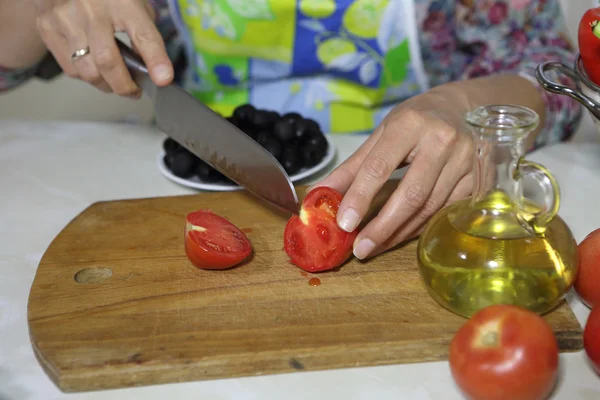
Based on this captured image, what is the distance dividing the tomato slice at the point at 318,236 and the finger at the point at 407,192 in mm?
28

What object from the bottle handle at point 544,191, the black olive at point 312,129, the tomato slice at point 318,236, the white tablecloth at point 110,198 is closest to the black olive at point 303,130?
the black olive at point 312,129

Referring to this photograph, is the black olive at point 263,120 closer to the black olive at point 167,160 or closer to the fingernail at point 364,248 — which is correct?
the black olive at point 167,160

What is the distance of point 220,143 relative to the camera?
1.10 metres

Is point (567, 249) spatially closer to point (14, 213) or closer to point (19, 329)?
point (19, 329)

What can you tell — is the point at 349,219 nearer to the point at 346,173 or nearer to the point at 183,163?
the point at 346,173

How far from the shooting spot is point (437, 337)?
2.69 ft

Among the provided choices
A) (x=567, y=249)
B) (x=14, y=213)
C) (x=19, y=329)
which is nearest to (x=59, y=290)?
(x=19, y=329)

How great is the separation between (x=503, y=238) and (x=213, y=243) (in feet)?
1.39

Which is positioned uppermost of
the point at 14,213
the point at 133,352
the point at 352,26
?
the point at 352,26

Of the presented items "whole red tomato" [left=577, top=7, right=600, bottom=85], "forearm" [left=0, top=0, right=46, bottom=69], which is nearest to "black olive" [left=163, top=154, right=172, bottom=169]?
"forearm" [left=0, top=0, right=46, bottom=69]

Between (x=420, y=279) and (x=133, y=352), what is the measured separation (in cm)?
41

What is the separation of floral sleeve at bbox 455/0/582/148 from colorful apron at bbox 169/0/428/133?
0.48ft

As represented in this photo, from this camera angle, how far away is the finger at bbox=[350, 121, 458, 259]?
94cm

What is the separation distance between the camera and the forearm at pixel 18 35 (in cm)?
143
